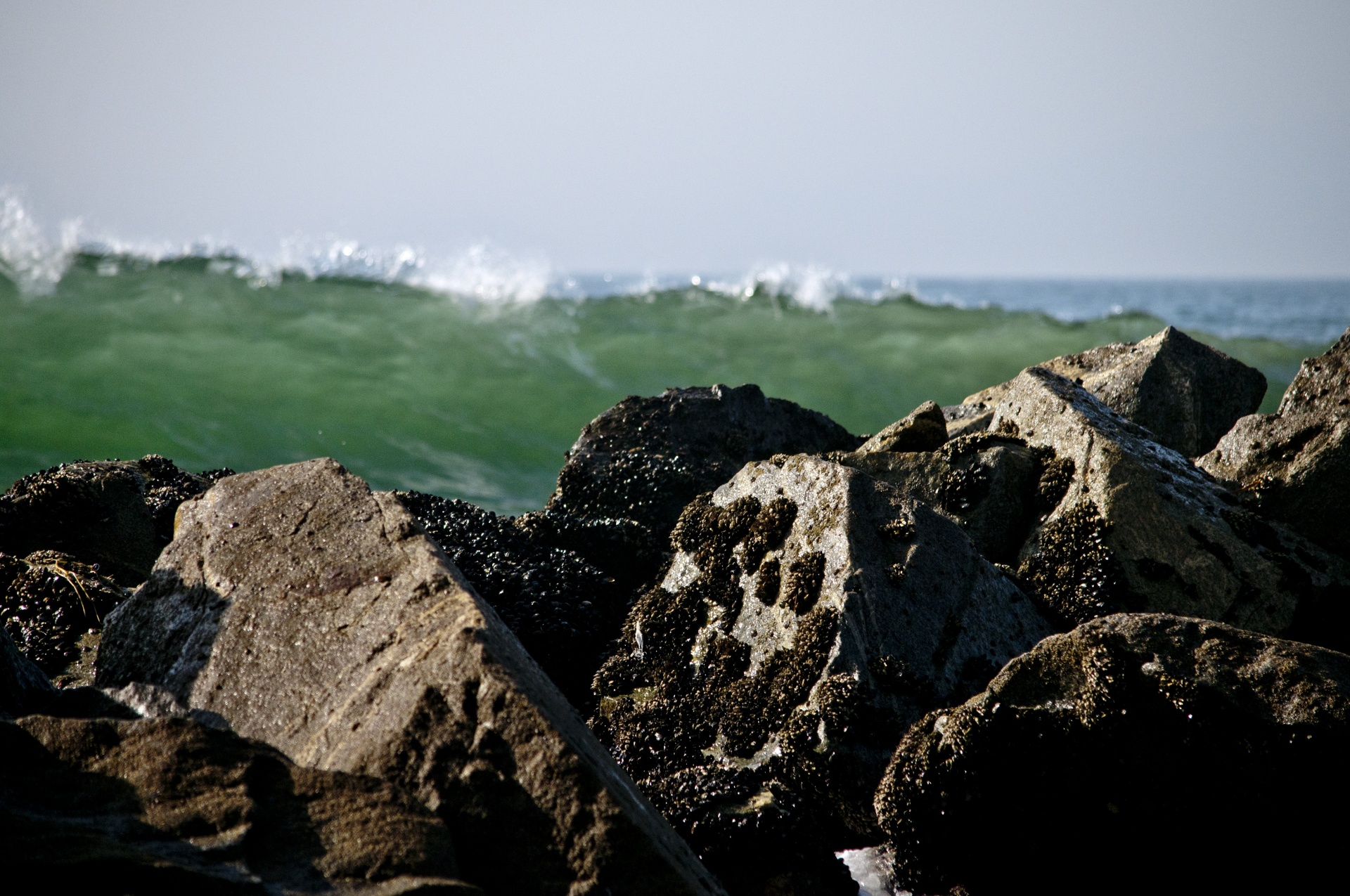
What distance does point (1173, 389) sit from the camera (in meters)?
6.55

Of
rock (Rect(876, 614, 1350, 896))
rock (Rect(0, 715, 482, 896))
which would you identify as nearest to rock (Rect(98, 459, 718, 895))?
rock (Rect(0, 715, 482, 896))

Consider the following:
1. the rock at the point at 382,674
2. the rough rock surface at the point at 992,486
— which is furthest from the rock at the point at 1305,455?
the rock at the point at 382,674

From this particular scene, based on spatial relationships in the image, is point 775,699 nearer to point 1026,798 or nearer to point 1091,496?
point 1026,798

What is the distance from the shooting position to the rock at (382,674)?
254 cm

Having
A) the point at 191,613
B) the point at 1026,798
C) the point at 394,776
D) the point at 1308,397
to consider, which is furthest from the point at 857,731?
the point at 1308,397

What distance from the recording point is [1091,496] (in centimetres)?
489

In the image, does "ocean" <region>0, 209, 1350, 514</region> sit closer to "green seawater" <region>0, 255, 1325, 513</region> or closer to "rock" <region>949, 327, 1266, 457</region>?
"green seawater" <region>0, 255, 1325, 513</region>

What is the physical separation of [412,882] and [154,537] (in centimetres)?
437

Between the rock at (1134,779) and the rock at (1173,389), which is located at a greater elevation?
the rock at (1173,389)

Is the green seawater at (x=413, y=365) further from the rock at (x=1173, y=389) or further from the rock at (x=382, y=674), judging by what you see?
the rock at (x=382, y=674)

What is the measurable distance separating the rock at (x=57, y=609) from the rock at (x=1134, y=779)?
3542mm

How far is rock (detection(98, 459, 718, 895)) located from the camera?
2.54m

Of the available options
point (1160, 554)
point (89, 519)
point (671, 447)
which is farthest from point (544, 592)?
point (1160, 554)

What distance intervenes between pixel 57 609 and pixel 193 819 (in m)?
3.00
